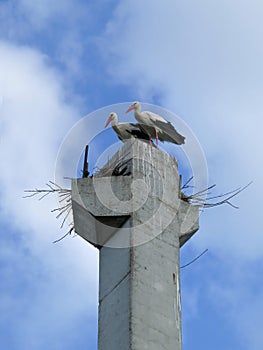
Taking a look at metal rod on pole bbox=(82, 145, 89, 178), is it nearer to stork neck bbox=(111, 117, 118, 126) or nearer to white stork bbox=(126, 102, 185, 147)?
stork neck bbox=(111, 117, 118, 126)

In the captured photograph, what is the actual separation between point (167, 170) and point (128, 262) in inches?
92.4

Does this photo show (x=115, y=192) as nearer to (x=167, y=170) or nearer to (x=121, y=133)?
(x=167, y=170)

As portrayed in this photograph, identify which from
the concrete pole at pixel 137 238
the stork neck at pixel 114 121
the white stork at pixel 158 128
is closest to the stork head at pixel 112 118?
the stork neck at pixel 114 121

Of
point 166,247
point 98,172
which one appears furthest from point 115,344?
point 98,172

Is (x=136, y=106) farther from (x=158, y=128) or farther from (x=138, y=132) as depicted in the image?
(x=158, y=128)

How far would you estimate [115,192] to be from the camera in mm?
15375

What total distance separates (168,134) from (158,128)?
8.5 inches

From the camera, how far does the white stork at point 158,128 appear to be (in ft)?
56.3

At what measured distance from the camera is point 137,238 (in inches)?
583

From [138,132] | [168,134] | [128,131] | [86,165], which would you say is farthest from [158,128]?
[86,165]

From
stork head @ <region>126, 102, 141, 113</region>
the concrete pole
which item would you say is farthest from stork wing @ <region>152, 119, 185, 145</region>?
the concrete pole

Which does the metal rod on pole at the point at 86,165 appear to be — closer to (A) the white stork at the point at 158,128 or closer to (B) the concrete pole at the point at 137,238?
(B) the concrete pole at the point at 137,238

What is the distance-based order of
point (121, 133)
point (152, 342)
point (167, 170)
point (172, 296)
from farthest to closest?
1. point (121, 133)
2. point (167, 170)
3. point (172, 296)
4. point (152, 342)

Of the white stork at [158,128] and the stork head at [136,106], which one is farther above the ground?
the stork head at [136,106]
